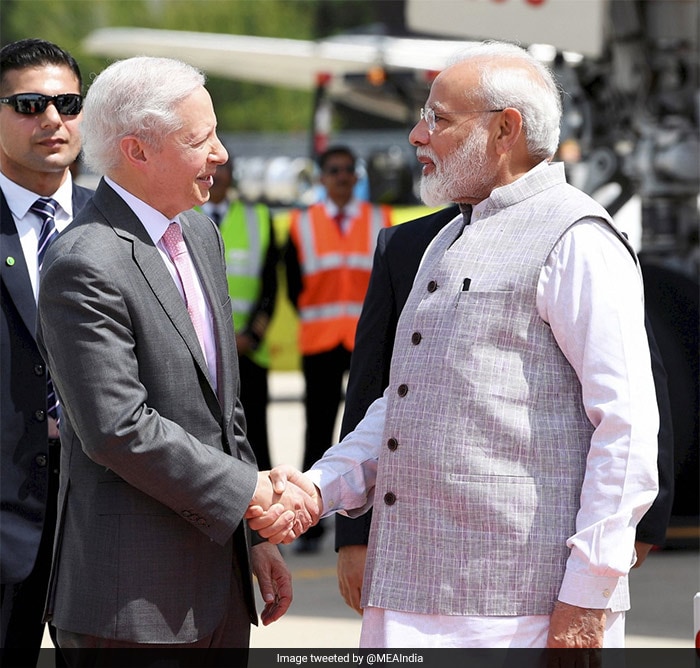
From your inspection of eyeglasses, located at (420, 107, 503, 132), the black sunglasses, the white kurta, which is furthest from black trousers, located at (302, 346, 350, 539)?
the white kurta

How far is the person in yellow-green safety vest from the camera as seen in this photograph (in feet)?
22.4

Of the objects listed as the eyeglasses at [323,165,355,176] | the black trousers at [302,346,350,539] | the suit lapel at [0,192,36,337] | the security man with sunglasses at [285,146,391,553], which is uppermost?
the suit lapel at [0,192,36,337]

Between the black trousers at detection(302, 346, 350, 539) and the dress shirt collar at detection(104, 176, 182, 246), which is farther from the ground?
the dress shirt collar at detection(104, 176, 182, 246)

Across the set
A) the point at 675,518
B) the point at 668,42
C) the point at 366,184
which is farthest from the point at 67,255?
the point at 366,184

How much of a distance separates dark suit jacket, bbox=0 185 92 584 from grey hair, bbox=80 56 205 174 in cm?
68

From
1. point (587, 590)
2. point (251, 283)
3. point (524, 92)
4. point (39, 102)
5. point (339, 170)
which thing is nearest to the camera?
point (587, 590)

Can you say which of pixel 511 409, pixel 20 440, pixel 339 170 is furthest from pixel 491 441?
pixel 339 170

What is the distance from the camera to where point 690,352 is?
6516 millimetres

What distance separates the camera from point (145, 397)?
2.64 m

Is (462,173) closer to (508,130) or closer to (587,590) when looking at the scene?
(508,130)

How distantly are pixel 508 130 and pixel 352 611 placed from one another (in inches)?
132

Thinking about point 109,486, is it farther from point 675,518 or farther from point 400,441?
point 675,518

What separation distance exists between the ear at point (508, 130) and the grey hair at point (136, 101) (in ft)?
2.13

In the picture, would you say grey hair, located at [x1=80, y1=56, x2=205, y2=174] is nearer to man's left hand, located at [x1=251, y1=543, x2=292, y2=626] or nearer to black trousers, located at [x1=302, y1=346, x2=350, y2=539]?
man's left hand, located at [x1=251, y1=543, x2=292, y2=626]
